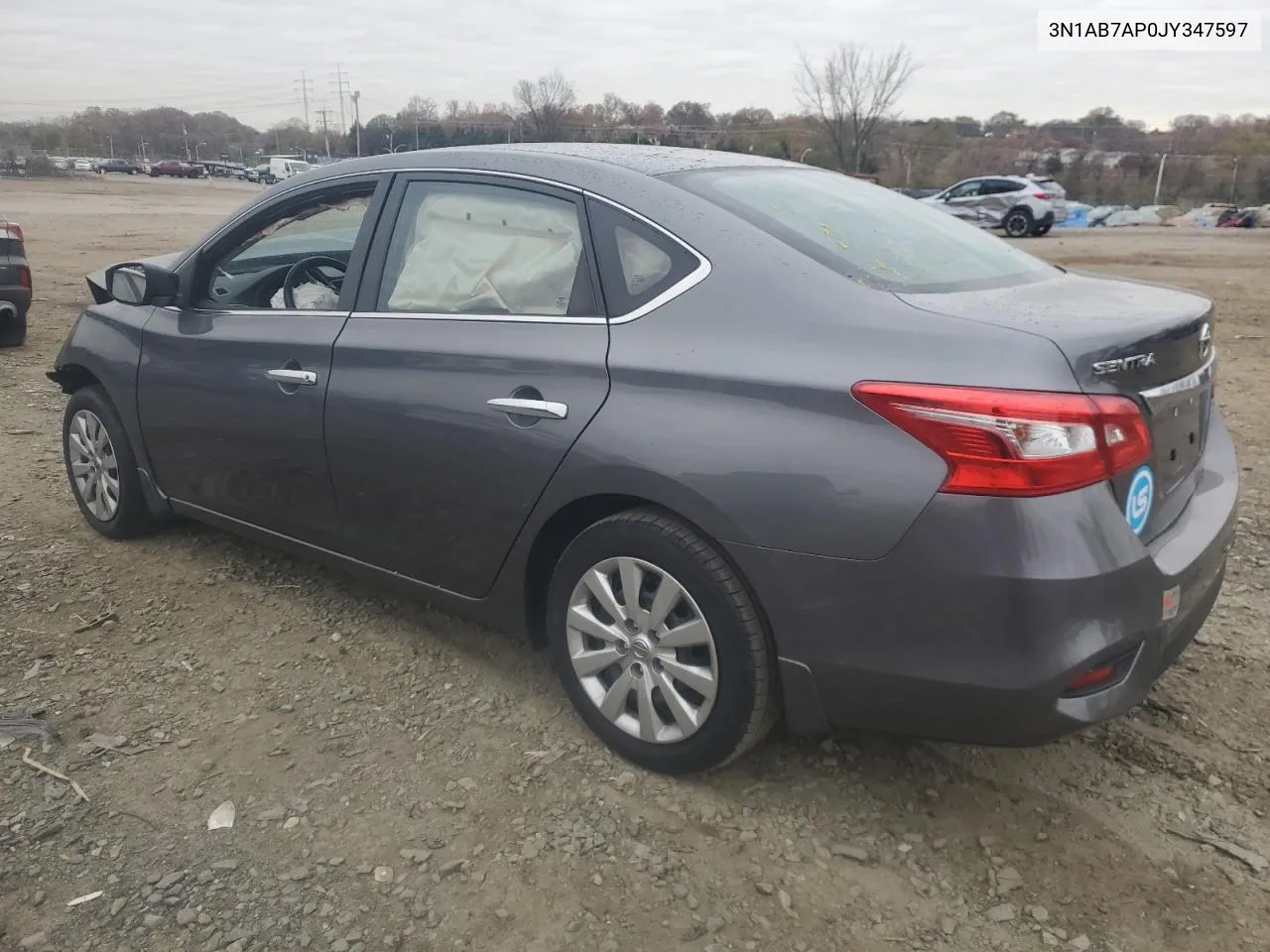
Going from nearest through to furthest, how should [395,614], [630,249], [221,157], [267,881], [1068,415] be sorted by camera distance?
[1068,415], [267,881], [630,249], [395,614], [221,157]

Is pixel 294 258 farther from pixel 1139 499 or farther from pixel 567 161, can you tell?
pixel 1139 499

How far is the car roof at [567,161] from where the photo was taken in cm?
289

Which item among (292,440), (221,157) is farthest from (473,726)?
(221,157)

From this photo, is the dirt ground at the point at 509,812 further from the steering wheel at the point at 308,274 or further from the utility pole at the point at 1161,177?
the utility pole at the point at 1161,177

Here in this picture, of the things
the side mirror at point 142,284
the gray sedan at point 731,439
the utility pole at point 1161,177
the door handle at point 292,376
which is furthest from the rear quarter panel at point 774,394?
the utility pole at point 1161,177

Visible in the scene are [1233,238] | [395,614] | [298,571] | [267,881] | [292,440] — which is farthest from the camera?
[1233,238]

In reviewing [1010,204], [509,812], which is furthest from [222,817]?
[1010,204]

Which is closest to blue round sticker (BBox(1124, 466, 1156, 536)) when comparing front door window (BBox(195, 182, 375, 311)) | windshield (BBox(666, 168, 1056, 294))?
windshield (BBox(666, 168, 1056, 294))

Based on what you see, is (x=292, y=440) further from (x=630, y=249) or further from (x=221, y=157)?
(x=221, y=157)

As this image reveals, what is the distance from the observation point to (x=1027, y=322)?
2.23 metres

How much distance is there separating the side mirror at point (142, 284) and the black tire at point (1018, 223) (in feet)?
75.5

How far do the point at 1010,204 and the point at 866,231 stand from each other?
23.0 m

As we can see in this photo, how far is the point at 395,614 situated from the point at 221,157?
120m

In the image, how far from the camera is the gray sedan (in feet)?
6.95
